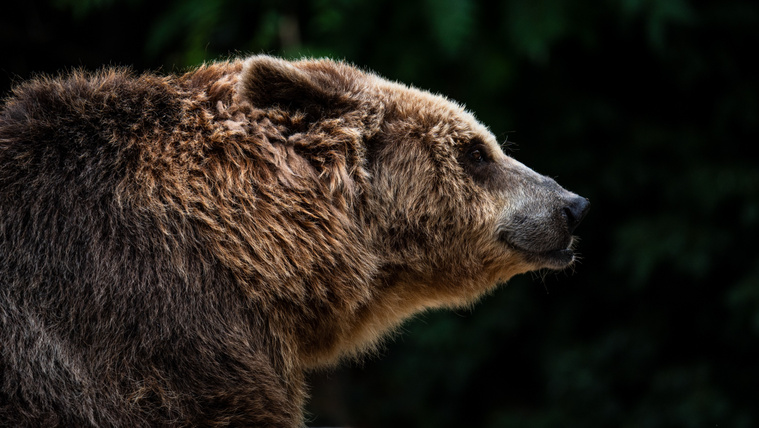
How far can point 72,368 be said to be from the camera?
236 cm

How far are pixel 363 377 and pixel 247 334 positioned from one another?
234 inches

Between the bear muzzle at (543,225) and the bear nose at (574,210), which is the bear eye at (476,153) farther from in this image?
the bear nose at (574,210)

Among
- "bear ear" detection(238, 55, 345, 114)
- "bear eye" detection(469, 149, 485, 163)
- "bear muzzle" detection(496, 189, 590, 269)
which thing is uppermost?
"bear ear" detection(238, 55, 345, 114)

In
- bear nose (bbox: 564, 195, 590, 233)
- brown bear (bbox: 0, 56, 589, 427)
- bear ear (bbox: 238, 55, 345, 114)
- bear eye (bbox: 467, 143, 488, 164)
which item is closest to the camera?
brown bear (bbox: 0, 56, 589, 427)

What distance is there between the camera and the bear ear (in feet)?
9.11

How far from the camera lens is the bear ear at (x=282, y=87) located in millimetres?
2777

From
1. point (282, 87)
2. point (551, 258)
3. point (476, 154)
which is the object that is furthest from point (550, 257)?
point (282, 87)

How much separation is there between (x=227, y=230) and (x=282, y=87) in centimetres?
58

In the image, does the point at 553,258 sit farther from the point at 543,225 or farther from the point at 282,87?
the point at 282,87

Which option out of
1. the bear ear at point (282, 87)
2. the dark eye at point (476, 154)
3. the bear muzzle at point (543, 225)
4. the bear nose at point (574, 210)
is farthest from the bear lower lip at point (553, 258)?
the bear ear at point (282, 87)

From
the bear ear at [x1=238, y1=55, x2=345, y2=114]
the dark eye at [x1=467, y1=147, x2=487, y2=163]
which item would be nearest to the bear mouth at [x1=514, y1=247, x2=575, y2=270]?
the dark eye at [x1=467, y1=147, x2=487, y2=163]

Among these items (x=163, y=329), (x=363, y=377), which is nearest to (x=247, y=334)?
(x=163, y=329)

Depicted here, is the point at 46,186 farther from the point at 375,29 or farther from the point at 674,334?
the point at 674,334

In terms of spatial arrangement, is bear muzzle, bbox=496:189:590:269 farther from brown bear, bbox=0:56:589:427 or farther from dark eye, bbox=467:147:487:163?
dark eye, bbox=467:147:487:163
